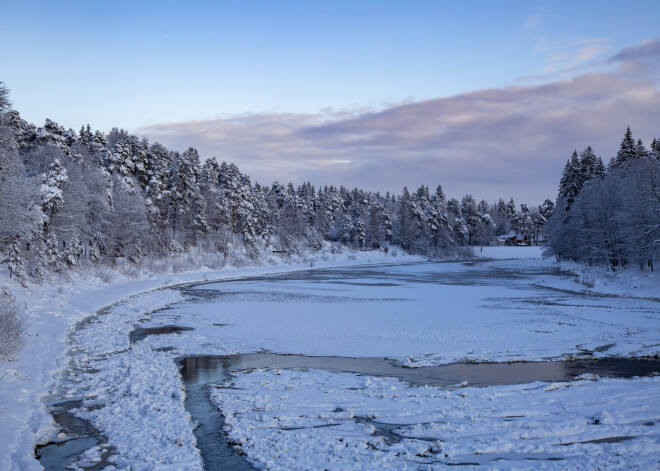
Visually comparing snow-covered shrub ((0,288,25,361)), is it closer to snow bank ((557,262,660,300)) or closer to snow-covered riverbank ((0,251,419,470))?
snow-covered riverbank ((0,251,419,470))

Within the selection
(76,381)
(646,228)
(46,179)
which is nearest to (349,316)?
(76,381)

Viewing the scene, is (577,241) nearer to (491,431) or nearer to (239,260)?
(239,260)

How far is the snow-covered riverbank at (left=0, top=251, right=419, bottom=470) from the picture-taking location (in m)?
9.09

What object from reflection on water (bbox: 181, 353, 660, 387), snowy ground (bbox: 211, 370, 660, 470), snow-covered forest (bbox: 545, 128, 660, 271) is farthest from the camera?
snow-covered forest (bbox: 545, 128, 660, 271)

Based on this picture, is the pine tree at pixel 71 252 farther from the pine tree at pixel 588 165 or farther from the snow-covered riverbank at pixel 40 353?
the pine tree at pixel 588 165

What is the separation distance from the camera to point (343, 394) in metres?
12.4

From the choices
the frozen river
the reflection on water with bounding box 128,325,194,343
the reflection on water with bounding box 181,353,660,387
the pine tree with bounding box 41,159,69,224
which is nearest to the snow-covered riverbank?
the frozen river

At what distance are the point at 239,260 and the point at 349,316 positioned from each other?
44361mm

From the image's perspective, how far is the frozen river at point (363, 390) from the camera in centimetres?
880

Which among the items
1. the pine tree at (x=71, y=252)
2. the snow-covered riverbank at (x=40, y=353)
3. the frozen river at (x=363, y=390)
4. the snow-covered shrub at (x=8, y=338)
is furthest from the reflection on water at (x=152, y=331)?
the pine tree at (x=71, y=252)

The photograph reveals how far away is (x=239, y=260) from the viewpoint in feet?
225

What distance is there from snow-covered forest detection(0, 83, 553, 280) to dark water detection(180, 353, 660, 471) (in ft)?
48.4

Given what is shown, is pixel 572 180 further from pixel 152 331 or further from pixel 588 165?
pixel 152 331

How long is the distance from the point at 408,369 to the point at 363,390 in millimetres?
3189
